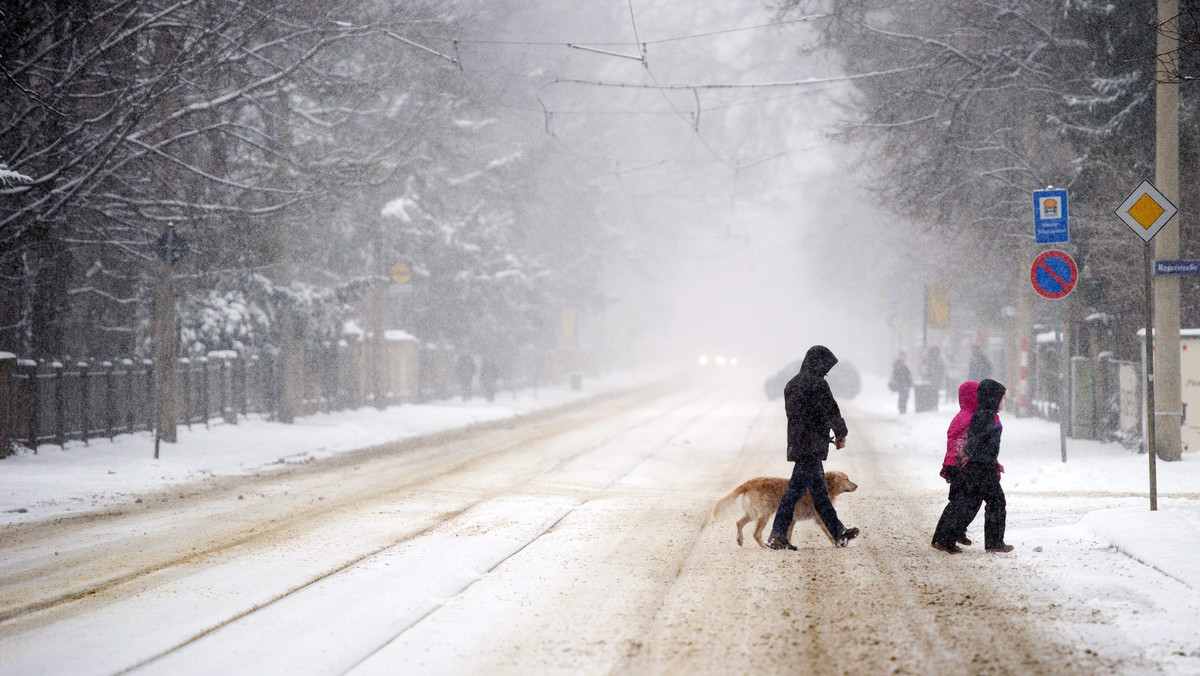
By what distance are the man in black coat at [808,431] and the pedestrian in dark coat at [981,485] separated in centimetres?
103

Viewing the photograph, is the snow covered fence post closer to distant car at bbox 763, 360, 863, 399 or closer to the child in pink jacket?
the child in pink jacket

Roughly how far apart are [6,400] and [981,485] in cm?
1301

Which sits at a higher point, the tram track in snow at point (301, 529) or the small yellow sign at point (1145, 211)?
the small yellow sign at point (1145, 211)

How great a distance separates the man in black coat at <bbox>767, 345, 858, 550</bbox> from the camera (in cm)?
877

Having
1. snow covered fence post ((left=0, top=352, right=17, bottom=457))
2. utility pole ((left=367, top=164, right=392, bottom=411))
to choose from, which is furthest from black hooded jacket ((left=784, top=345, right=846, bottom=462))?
utility pole ((left=367, top=164, right=392, bottom=411))

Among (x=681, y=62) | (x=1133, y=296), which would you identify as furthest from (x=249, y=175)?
(x=681, y=62)

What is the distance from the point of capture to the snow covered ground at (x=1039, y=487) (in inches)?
271

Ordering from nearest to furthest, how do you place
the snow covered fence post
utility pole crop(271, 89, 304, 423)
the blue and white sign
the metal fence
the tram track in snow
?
the tram track in snow, the blue and white sign, the snow covered fence post, the metal fence, utility pole crop(271, 89, 304, 423)

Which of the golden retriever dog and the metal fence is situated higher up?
the metal fence

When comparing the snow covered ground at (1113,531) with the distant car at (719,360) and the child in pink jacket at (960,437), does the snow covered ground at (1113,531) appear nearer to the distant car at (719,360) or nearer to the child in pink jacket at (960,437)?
the child in pink jacket at (960,437)

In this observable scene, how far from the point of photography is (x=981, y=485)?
29.1 ft

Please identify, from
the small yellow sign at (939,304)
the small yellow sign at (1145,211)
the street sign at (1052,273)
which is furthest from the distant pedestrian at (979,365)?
the small yellow sign at (1145,211)

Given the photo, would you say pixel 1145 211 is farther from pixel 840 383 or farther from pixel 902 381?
pixel 840 383

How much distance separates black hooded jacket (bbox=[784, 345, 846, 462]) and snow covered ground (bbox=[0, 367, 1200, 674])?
182cm
